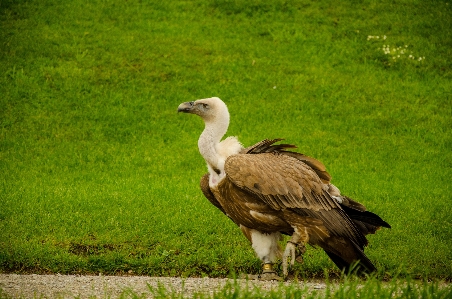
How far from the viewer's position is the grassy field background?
30.4 ft

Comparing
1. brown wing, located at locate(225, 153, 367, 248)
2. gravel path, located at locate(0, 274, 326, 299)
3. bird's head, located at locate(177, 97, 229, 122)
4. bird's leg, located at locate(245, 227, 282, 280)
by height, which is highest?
bird's head, located at locate(177, 97, 229, 122)

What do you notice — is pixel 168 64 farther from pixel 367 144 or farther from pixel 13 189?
pixel 13 189

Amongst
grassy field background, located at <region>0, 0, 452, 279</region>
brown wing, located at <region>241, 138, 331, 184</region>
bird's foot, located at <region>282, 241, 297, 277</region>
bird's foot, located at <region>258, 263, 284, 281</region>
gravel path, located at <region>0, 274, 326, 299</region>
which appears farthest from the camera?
grassy field background, located at <region>0, 0, 452, 279</region>

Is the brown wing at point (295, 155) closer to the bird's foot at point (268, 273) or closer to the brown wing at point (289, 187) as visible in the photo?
the brown wing at point (289, 187)

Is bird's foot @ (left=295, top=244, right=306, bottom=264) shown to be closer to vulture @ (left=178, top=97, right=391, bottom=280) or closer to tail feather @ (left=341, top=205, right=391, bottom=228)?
vulture @ (left=178, top=97, right=391, bottom=280)

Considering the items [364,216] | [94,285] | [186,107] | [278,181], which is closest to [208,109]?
[186,107]

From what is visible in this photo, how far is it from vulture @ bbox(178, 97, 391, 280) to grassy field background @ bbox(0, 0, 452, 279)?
2.53ft

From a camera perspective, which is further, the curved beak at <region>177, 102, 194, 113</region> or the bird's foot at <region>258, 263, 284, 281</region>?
the curved beak at <region>177, 102, 194, 113</region>

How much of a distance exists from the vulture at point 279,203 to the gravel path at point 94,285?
0.41 metres

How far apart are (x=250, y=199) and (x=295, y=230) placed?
545mm

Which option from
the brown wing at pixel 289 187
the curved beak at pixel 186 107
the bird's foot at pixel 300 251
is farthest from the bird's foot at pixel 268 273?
the curved beak at pixel 186 107

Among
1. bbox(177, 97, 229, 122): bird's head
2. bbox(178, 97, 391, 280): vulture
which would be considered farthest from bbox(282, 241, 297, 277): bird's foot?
bbox(177, 97, 229, 122): bird's head

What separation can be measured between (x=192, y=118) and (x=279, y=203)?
8667mm

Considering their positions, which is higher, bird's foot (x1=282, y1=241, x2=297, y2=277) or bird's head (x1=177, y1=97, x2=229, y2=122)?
bird's head (x1=177, y1=97, x2=229, y2=122)
